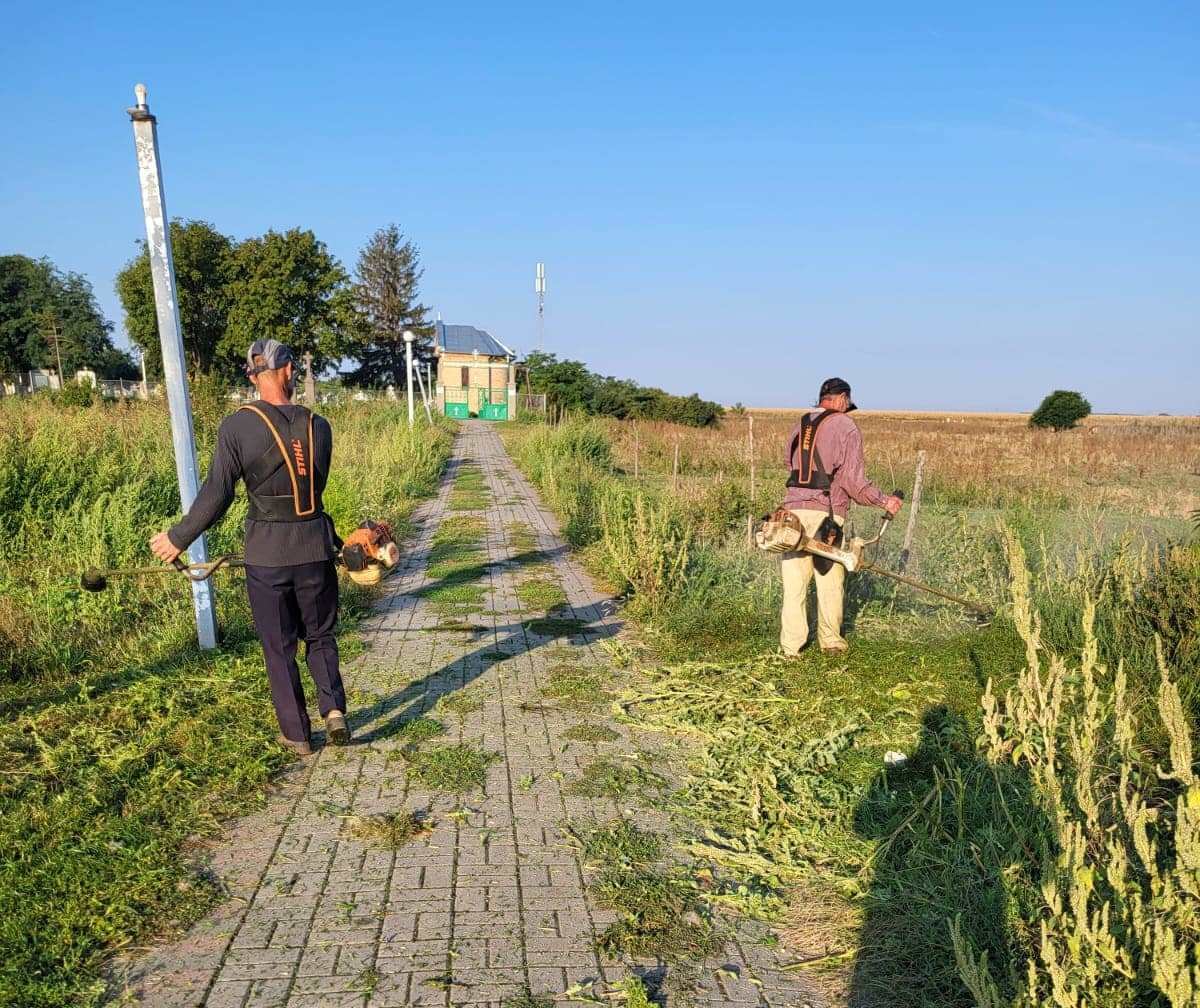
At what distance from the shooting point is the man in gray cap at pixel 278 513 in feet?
13.7

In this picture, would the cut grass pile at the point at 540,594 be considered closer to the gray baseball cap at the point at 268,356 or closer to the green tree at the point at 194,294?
the gray baseball cap at the point at 268,356

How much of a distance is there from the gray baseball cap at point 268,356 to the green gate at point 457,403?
4758cm

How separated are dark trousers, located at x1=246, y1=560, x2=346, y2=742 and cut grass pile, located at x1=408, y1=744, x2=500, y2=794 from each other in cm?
55

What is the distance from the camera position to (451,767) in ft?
14.4

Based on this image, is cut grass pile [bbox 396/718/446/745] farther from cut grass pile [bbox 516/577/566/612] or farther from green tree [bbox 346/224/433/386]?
green tree [bbox 346/224/433/386]

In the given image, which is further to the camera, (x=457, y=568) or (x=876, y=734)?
(x=457, y=568)

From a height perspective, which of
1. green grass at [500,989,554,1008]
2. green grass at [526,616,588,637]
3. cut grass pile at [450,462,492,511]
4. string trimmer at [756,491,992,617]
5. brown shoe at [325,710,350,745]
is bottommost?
green grass at [526,616,588,637]

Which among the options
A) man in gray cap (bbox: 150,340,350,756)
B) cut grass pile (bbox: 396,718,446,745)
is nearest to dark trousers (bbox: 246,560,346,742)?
man in gray cap (bbox: 150,340,350,756)

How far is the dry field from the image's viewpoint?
50.4ft

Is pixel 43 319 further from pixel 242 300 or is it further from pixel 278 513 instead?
pixel 278 513

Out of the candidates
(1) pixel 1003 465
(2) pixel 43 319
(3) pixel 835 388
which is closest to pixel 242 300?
(2) pixel 43 319

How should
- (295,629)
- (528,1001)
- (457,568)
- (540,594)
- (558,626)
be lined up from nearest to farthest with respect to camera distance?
(528,1001) < (295,629) < (558,626) < (540,594) < (457,568)

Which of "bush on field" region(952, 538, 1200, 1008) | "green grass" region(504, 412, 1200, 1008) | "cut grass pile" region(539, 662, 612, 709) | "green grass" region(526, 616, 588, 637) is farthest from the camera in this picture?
"green grass" region(526, 616, 588, 637)

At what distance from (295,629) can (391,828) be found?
1252mm
